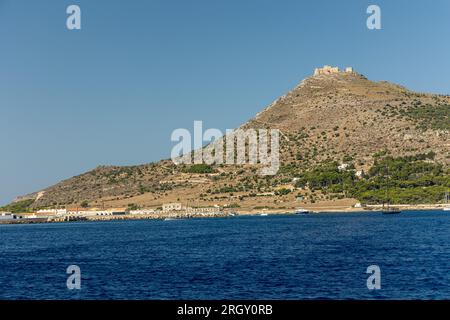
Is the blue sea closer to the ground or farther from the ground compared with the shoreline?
farther from the ground

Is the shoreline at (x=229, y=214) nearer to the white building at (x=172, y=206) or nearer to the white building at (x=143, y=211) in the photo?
the white building at (x=143, y=211)

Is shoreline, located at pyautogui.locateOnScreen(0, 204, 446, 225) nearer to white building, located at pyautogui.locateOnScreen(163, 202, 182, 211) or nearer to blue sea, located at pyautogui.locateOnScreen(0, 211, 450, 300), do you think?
white building, located at pyautogui.locateOnScreen(163, 202, 182, 211)

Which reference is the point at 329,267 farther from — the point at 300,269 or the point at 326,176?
the point at 326,176

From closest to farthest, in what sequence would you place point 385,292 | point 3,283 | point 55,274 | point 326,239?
point 385,292 < point 3,283 < point 55,274 < point 326,239

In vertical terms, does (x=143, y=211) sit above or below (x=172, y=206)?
below

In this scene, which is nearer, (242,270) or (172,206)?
(242,270)

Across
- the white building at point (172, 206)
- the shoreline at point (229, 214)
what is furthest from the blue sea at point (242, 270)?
the white building at point (172, 206)

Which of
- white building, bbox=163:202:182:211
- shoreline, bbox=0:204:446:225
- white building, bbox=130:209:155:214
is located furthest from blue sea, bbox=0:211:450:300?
white building, bbox=130:209:155:214

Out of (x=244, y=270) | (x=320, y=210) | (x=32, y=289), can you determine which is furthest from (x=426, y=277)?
(x=320, y=210)

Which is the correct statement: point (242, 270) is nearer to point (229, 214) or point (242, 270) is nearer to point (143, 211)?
point (229, 214)

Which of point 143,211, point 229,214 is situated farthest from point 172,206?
point 229,214

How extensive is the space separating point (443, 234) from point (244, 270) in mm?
43609

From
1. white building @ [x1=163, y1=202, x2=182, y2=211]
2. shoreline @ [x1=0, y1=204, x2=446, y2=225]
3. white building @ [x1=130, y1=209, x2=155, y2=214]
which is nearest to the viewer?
shoreline @ [x1=0, y1=204, x2=446, y2=225]

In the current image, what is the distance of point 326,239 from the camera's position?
72688mm
